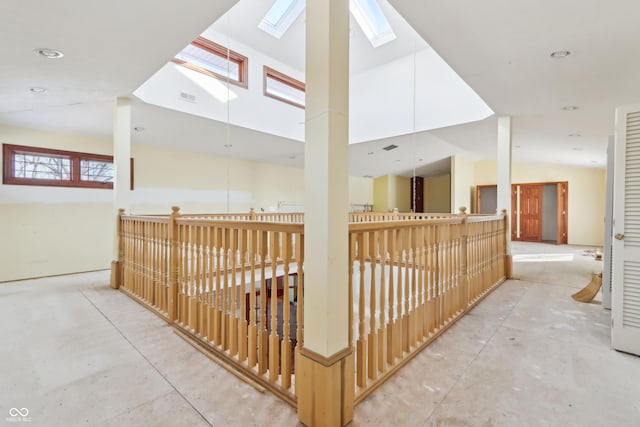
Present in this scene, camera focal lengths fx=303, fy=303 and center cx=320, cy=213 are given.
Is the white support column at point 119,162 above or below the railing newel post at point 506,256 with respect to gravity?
above

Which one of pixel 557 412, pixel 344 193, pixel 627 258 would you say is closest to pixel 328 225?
pixel 344 193

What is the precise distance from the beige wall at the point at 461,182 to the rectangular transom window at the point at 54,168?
8.50m

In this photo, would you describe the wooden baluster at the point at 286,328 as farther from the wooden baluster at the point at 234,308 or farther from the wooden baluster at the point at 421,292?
the wooden baluster at the point at 421,292

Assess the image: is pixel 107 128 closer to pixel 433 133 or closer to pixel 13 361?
pixel 13 361

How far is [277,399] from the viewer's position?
5.38ft

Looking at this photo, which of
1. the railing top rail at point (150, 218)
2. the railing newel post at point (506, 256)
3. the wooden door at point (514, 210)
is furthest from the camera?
the wooden door at point (514, 210)

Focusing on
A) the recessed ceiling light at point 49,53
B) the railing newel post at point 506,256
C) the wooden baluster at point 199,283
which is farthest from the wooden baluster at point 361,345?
the railing newel post at point 506,256

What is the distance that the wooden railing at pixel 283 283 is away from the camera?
1716 mm

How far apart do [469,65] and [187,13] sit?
259 centimetres

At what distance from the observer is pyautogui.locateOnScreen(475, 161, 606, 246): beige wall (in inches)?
317

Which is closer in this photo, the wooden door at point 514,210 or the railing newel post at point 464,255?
the railing newel post at point 464,255

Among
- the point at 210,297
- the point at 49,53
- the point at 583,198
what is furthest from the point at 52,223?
the point at 583,198

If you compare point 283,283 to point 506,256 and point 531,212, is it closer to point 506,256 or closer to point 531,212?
point 506,256

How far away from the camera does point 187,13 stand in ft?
7.25
